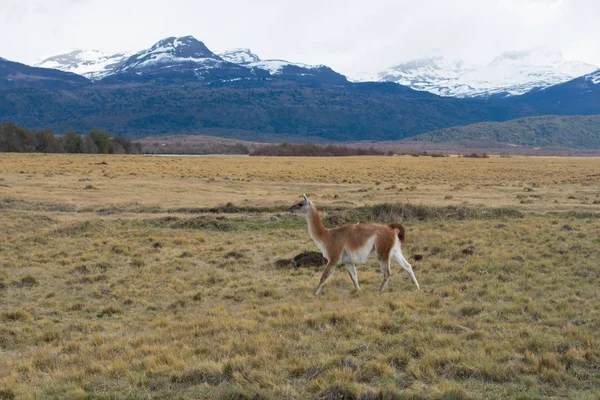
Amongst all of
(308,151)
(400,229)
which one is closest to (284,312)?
(400,229)

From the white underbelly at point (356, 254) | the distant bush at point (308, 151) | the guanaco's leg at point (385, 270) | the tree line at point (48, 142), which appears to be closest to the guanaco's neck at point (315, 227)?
the white underbelly at point (356, 254)

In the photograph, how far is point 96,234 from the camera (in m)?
20.2

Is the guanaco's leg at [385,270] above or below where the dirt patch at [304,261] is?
above

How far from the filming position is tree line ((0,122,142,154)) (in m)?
103

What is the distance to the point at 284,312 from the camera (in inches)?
412

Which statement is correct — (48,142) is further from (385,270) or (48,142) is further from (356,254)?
(356,254)

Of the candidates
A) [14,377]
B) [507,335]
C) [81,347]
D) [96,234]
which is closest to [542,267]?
[507,335]

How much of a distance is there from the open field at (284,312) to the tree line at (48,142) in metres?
90.1

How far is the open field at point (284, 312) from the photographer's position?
7055 mm

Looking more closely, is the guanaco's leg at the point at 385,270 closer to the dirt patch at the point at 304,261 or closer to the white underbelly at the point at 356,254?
the white underbelly at the point at 356,254

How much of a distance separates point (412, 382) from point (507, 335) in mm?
2371

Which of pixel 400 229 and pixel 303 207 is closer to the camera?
pixel 303 207

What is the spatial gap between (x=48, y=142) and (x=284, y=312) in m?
108

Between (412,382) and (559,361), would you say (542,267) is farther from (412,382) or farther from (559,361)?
(412,382)
